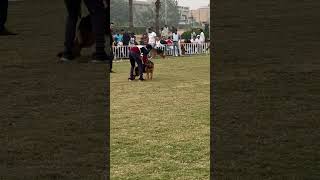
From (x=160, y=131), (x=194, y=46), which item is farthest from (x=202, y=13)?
(x=160, y=131)

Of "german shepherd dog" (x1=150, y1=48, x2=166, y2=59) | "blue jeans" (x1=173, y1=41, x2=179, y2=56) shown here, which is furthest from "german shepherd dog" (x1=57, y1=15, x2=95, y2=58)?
"blue jeans" (x1=173, y1=41, x2=179, y2=56)

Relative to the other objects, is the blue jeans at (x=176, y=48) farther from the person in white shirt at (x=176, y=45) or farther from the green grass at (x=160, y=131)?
the green grass at (x=160, y=131)

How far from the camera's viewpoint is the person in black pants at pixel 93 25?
884 millimetres

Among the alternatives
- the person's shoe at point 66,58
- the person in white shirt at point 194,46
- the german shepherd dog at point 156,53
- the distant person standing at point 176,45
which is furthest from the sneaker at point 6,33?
the person in white shirt at point 194,46

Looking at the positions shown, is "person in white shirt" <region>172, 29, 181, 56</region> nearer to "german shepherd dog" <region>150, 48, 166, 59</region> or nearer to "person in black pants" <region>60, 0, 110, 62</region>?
"german shepherd dog" <region>150, 48, 166, 59</region>

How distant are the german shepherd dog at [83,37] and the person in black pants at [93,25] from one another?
1 cm

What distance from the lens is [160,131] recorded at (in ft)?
26.8

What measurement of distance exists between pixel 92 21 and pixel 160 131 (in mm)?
7293

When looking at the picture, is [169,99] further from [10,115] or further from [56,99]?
[10,115]

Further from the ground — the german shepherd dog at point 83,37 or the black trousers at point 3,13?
the black trousers at point 3,13

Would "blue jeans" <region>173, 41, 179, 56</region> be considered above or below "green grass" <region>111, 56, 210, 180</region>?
above

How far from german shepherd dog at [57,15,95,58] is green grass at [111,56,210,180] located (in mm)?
4645

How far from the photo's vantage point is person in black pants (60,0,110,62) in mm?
884
